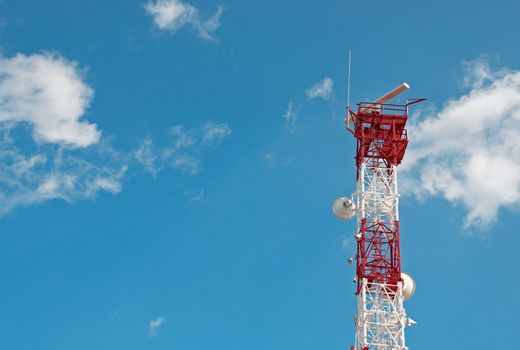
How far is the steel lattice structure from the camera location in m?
67.1

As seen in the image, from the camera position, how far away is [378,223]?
7100cm

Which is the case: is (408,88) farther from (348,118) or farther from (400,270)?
(400,270)

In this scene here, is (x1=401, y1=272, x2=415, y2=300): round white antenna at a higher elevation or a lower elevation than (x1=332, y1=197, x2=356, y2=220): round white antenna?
lower

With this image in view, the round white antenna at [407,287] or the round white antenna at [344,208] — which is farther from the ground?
the round white antenna at [344,208]

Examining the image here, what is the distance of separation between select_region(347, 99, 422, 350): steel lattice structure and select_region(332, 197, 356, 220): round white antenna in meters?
0.62

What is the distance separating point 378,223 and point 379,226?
27cm

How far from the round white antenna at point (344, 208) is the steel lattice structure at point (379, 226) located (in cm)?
62

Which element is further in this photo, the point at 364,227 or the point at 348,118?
the point at 348,118

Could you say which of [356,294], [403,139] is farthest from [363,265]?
[403,139]

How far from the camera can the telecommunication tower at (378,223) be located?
Answer: 67.1 metres

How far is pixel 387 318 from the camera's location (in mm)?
67250

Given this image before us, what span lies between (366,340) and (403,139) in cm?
1769

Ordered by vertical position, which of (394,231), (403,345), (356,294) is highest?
(394,231)

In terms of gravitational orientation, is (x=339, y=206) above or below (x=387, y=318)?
above
